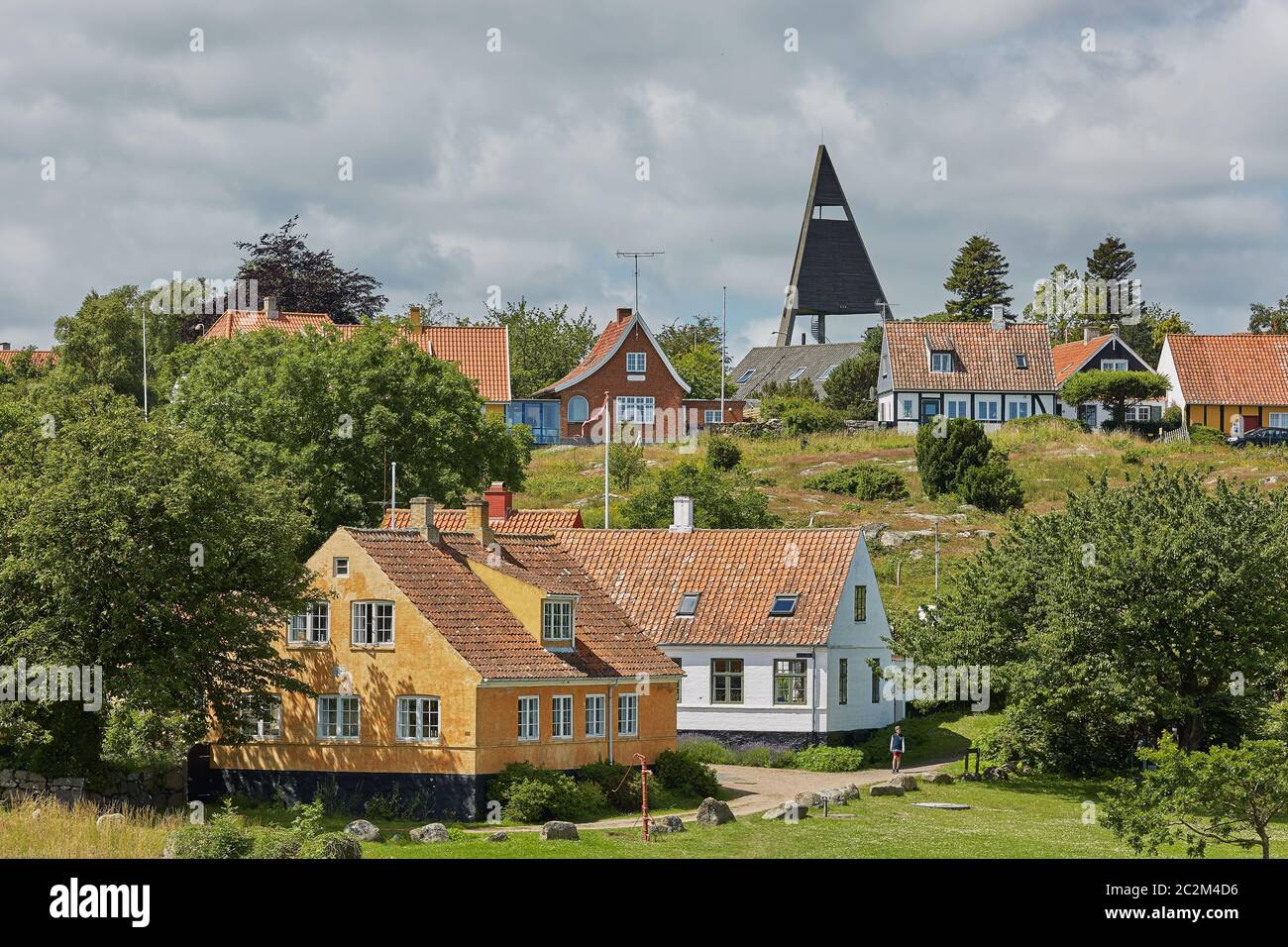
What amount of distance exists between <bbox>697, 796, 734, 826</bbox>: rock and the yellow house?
181 inches

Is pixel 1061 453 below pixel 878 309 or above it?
below

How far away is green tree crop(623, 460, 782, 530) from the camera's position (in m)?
61.2

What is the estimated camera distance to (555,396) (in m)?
99.8

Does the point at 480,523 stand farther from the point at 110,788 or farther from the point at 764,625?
the point at 110,788

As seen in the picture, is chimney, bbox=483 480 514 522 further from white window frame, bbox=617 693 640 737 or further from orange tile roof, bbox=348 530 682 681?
white window frame, bbox=617 693 640 737

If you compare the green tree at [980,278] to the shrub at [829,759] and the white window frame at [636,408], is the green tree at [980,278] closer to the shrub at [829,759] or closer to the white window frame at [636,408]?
the white window frame at [636,408]

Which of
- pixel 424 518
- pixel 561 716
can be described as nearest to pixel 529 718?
pixel 561 716

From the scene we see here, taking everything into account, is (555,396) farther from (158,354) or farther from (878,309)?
(878,309)

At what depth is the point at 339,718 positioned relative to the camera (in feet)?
128

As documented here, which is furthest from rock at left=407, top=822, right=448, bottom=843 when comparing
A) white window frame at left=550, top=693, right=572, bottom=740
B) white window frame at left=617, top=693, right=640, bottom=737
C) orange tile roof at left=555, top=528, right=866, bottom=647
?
orange tile roof at left=555, top=528, right=866, bottom=647

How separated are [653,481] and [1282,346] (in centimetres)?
4127

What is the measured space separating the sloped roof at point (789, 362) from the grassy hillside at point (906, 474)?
3614 centimetres

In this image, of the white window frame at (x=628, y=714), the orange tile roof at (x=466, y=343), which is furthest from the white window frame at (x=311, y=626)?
the orange tile roof at (x=466, y=343)
